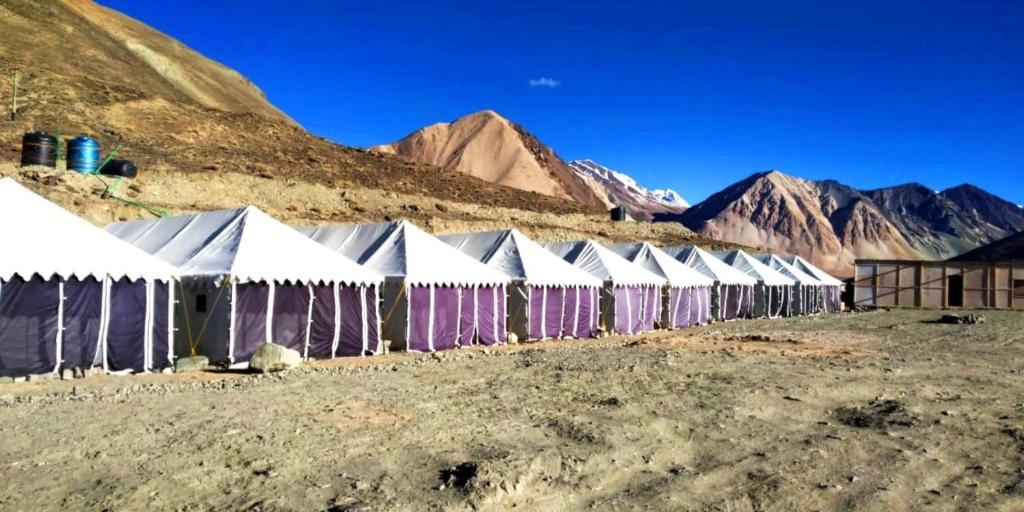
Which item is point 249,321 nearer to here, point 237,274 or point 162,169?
point 237,274

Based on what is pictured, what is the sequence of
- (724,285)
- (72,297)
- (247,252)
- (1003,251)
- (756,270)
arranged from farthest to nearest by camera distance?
(1003,251) → (756,270) → (724,285) → (247,252) → (72,297)

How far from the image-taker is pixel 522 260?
20.1 meters

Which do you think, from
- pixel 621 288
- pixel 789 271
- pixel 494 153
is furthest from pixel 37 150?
pixel 494 153

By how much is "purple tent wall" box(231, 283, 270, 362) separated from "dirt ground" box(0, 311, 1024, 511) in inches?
42.2

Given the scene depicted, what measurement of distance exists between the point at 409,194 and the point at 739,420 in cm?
3561

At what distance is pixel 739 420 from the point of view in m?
8.16

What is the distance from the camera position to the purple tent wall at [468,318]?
698 inches

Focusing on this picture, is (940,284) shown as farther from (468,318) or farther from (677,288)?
(468,318)

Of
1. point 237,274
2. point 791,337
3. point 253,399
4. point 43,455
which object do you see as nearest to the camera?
point 43,455

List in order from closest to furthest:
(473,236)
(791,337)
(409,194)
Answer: (791,337) → (473,236) → (409,194)

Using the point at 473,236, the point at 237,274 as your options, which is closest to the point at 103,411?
the point at 237,274

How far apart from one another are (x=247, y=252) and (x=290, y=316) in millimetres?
1406

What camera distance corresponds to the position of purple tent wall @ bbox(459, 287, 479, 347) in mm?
17734

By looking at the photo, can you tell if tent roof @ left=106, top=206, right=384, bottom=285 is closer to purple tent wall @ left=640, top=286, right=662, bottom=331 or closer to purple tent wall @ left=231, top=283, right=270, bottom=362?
purple tent wall @ left=231, top=283, right=270, bottom=362
